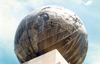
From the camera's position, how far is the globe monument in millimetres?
10875

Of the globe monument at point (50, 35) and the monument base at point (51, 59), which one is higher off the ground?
the globe monument at point (50, 35)

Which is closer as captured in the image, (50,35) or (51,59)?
(51,59)

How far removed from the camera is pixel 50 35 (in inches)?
426

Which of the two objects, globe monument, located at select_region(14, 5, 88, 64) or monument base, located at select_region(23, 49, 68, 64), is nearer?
monument base, located at select_region(23, 49, 68, 64)

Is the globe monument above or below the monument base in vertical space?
above

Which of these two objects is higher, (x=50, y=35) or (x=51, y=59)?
(x=50, y=35)

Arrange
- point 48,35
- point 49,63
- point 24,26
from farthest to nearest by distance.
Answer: point 24,26 → point 48,35 → point 49,63

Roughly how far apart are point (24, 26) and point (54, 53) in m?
3.20

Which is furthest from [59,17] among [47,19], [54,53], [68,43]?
[54,53]

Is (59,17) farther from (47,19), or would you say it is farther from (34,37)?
(34,37)

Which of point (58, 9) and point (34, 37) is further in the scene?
point (58, 9)

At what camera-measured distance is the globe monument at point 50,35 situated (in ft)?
35.7

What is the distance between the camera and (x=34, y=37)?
36.1 feet

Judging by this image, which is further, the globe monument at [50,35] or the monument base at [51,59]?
the globe monument at [50,35]
